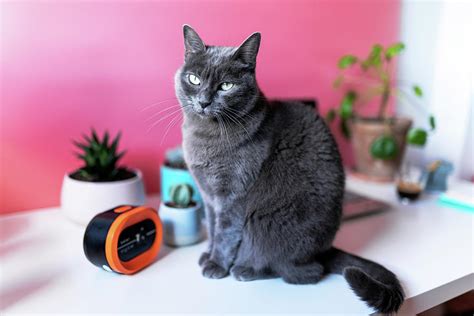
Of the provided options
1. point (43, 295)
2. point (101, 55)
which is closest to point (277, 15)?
point (101, 55)

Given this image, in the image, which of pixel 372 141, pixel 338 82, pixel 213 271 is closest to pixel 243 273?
pixel 213 271

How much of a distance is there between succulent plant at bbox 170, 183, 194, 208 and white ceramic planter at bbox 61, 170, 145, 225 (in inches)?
4.7

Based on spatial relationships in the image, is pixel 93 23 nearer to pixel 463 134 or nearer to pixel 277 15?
pixel 277 15

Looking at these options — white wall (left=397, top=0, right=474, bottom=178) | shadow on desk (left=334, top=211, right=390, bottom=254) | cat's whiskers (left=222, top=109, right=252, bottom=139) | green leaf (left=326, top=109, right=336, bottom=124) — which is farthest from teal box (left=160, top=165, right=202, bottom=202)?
white wall (left=397, top=0, right=474, bottom=178)

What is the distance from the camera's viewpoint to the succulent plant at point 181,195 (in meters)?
1.01

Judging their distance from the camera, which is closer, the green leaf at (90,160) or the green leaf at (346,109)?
the green leaf at (90,160)

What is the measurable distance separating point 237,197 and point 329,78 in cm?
94

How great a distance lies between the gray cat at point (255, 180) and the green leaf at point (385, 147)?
61 cm

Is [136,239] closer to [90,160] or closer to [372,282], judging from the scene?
[90,160]

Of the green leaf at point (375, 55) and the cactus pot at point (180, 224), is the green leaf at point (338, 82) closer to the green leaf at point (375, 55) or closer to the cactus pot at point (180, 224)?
the green leaf at point (375, 55)

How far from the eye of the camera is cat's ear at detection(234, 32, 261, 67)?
2.54 ft

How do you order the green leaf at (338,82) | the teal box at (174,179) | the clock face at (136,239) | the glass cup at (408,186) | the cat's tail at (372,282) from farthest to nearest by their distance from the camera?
the green leaf at (338,82), the glass cup at (408,186), the teal box at (174,179), the clock face at (136,239), the cat's tail at (372,282)

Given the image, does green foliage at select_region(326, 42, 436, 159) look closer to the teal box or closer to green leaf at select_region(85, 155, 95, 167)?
the teal box

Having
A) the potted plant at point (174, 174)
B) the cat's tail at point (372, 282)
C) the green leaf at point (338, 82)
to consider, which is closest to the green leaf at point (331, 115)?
the green leaf at point (338, 82)
